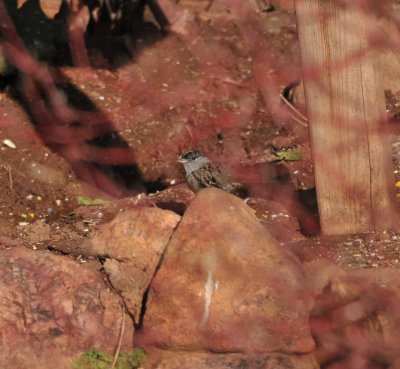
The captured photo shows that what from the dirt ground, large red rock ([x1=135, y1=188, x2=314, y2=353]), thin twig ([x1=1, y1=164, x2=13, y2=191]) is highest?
large red rock ([x1=135, y1=188, x2=314, y2=353])

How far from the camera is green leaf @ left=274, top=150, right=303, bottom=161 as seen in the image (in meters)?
5.52

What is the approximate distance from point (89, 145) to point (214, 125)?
1209 mm

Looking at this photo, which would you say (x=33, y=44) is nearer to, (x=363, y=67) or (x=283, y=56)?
(x=283, y=56)

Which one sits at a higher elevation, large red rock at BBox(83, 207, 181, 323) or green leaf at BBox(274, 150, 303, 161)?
large red rock at BBox(83, 207, 181, 323)

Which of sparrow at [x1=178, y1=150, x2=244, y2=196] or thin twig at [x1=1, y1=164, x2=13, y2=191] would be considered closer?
sparrow at [x1=178, y1=150, x2=244, y2=196]

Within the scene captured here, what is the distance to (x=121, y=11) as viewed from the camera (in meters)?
8.12

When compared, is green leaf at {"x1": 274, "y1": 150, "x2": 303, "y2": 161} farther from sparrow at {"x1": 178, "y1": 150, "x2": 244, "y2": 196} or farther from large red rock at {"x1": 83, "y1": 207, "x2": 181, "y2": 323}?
large red rock at {"x1": 83, "y1": 207, "x2": 181, "y2": 323}

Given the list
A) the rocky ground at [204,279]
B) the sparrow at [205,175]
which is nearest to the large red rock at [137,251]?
the rocky ground at [204,279]

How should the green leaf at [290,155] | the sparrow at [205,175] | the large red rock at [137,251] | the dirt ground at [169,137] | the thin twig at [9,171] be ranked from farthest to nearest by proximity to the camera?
the thin twig at [9,171] → the green leaf at [290,155] → the sparrow at [205,175] → the dirt ground at [169,137] → the large red rock at [137,251]

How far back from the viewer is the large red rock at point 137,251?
13.0ft

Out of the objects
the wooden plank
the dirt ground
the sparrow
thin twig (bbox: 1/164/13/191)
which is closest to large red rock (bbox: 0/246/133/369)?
the dirt ground

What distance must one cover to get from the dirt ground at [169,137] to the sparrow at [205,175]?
0.25 metres

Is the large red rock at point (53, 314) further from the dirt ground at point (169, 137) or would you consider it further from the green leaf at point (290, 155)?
the green leaf at point (290, 155)

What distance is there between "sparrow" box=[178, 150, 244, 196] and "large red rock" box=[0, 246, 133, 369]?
4.92ft
